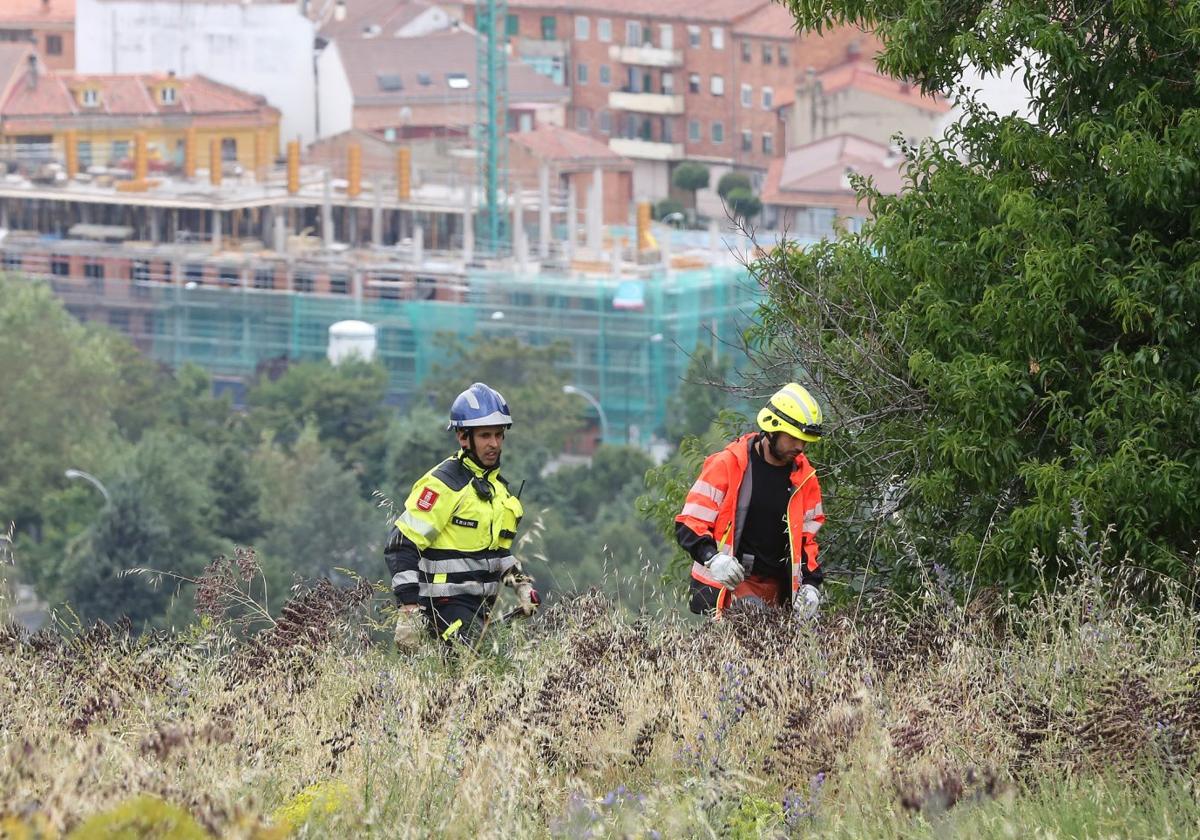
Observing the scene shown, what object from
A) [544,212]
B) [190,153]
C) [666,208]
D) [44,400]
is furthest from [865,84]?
[44,400]

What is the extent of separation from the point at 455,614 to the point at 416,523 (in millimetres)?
401

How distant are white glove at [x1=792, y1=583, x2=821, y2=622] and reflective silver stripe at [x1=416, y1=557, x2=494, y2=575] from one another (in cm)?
108

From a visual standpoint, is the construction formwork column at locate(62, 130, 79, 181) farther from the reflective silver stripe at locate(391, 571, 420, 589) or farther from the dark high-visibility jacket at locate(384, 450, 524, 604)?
the reflective silver stripe at locate(391, 571, 420, 589)

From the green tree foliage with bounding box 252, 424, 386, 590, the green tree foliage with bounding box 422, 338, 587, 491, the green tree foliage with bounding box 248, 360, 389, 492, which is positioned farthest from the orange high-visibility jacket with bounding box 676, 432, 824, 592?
the green tree foliage with bounding box 248, 360, 389, 492

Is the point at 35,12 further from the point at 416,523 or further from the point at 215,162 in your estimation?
the point at 416,523

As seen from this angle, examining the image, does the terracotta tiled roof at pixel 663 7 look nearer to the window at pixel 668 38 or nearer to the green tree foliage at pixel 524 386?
the window at pixel 668 38

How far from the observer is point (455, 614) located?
25.8 ft

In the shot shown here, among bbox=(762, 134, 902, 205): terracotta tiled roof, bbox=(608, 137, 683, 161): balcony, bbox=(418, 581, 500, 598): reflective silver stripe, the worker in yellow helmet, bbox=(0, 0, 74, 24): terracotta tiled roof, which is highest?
bbox=(0, 0, 74, 24): terracotta tiled roof

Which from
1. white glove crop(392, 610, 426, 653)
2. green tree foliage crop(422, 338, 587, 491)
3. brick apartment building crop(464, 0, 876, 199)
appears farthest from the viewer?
brick apartment building crop(464, 0, 876, 199)

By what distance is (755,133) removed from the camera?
422ft

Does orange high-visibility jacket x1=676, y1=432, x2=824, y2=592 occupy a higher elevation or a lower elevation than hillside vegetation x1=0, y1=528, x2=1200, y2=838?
higher

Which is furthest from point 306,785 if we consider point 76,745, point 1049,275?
point 1049,275

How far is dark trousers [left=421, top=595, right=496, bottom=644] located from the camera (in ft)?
25.7

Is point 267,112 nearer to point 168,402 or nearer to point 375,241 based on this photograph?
point 375,241
